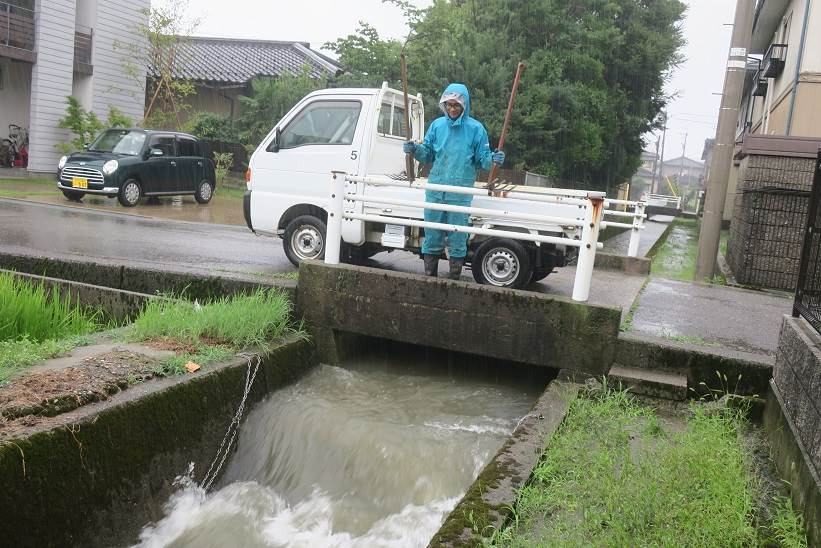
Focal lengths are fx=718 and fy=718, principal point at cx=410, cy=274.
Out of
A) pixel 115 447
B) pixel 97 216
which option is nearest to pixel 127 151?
pixel 97 216

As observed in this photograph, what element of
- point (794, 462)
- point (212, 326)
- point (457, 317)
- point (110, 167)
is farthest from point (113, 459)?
point (110, 167)

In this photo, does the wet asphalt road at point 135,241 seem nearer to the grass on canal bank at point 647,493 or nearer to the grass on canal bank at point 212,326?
the grass on canal bank at point 212,326

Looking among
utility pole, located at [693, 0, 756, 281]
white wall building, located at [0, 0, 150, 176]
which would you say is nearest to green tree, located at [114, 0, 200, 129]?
white wall building, located at [0, 0, 150, 176]

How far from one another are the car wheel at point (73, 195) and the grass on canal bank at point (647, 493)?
14.2m

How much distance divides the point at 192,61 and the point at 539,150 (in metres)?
15.2

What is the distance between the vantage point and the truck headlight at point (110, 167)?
1546 centimetres

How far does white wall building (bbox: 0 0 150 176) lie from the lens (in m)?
19.5

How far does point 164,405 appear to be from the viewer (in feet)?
14.6

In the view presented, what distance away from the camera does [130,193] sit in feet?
52.5

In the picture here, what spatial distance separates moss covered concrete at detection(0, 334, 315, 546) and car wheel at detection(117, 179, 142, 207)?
11.9m

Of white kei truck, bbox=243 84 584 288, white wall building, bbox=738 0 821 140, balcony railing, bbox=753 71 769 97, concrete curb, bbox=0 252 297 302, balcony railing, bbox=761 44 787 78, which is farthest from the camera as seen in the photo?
balcony railing, bbox=753 71 769 97

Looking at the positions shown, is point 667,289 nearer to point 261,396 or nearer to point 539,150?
point 261,396

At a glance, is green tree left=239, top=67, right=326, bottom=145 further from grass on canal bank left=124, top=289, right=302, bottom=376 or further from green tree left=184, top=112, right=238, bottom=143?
grass on canal bank left=124, top=289, right=302, bottom=376

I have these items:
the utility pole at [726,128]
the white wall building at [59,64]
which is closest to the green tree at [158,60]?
the white wall building at [59,64]
